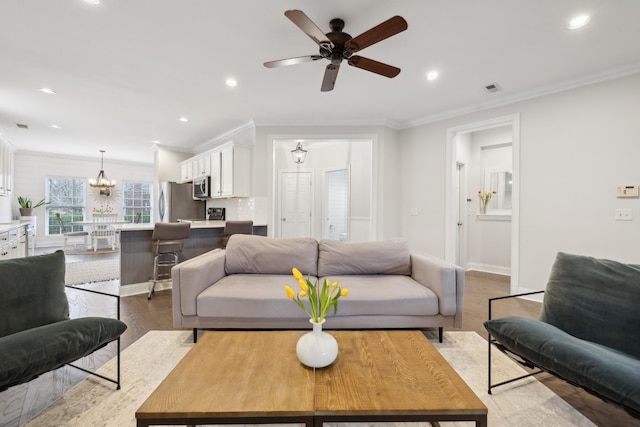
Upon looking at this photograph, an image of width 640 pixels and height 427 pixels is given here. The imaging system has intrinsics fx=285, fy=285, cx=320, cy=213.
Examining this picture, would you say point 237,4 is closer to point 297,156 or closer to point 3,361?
point 3,361

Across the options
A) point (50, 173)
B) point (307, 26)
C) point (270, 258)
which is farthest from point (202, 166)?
point (50, 173)

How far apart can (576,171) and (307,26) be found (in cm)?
353

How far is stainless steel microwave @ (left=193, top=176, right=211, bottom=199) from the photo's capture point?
567 cm

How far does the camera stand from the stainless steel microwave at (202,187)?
18.6ft

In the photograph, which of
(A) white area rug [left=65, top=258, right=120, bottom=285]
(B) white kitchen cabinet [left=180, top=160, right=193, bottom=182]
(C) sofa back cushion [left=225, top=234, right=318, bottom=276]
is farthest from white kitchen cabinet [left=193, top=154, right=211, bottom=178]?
(C) sofa back cushion [left=225, top=234, right=318, bottom=276]

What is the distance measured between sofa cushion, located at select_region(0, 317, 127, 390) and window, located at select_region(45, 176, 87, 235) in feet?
28.7

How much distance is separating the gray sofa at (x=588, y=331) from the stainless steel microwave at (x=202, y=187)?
207 inches

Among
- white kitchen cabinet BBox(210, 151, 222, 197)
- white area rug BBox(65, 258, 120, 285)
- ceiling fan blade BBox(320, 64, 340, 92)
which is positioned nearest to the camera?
ceiling fan blade BBox(320, 64, 340, 92)

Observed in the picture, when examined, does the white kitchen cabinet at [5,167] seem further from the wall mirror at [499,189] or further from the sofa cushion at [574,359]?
the wall mirror at [499,189]

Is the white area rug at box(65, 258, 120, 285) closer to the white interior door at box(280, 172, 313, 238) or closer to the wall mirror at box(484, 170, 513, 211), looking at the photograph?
the white interior door at box(280, 172, 313, 238)

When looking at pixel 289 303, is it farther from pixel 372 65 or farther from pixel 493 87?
pixel 493 87

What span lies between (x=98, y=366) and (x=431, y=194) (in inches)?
Answer: 179

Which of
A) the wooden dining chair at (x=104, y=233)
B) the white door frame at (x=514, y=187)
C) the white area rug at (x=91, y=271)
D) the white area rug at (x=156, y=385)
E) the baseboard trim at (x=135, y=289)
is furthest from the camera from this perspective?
the wooden dining chair at (x=104, y=233)

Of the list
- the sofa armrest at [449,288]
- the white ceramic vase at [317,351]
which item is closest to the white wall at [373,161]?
the sofa armrest at [449,288]
